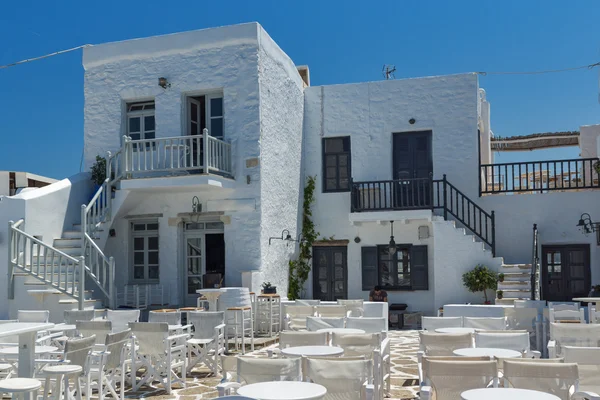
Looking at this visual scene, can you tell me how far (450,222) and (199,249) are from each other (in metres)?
5.94

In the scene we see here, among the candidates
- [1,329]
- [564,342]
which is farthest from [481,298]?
[1,329]

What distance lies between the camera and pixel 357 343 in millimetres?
7754

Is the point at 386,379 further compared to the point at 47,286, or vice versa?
the point at 47,286

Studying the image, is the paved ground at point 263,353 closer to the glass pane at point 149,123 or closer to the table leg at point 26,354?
the table leg at point 26,354

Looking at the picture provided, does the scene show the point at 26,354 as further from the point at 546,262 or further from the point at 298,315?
the point at 546,262

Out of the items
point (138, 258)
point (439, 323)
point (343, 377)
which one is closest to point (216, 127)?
point (138, 258)

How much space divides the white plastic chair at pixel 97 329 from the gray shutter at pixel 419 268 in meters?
9.78

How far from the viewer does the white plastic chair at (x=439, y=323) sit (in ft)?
29.9

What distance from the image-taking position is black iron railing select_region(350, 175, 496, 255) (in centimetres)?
1650

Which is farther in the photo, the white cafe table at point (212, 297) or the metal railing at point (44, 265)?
the white cafe table at point (212, 297)

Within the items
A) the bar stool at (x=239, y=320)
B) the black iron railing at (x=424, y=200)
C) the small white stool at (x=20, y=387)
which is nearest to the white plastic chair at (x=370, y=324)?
the bar stool at (x=239, y=320)

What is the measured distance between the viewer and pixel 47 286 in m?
13.4

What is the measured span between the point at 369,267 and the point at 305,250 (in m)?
1.72

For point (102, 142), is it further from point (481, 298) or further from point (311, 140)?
point (481, 298)
